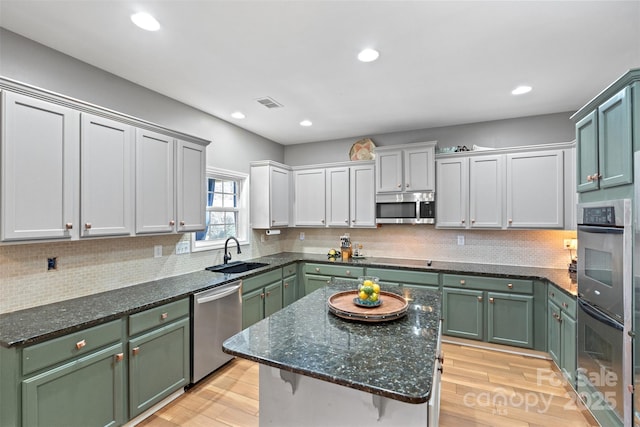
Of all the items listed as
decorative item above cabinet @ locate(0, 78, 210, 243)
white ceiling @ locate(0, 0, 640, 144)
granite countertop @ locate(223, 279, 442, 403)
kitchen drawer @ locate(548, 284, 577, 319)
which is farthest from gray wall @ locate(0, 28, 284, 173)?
kitchen drawer @ locate(548, 284, 577, 319)

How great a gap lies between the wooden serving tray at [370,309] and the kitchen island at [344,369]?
37 millimetres

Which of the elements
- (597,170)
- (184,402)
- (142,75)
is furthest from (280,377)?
(142,75)

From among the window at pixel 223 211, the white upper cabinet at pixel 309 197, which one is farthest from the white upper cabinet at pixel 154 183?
the white upper cabinet at pixel 309 197

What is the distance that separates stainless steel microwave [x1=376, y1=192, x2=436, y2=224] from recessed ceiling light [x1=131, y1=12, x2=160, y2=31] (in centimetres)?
303

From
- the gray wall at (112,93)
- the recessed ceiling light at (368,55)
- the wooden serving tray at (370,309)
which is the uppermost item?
the recessed ceiling light at (368,55)

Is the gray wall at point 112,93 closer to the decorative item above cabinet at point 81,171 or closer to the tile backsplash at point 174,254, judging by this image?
the decorative item above cabinet at point 81,171

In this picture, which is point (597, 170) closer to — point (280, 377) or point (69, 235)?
point (280, 377)

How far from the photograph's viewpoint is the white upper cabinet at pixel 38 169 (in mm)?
1686

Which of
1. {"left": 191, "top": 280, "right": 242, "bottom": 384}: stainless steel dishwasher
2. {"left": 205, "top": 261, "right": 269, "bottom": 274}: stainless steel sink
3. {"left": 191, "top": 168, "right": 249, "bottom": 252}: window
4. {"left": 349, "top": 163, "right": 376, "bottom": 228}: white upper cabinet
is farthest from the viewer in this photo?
{"left": 349, "top": 163, "right": 376, "bottom": 228}: white upper cabinet

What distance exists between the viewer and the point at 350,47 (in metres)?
2.10

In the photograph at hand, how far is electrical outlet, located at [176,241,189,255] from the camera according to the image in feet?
10.2

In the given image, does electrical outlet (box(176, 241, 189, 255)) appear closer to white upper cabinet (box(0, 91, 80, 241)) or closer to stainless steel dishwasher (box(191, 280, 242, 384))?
stainless steel dishwasher (box(191, 280, 242, 384))

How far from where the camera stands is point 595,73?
2461 millimetres

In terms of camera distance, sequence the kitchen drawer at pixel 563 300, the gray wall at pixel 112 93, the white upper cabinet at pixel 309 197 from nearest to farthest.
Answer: the gray wall at pixel 112 93 → the kitchen drawer at pixel 563 300 → the white upper cabinet at pixel 309 197
